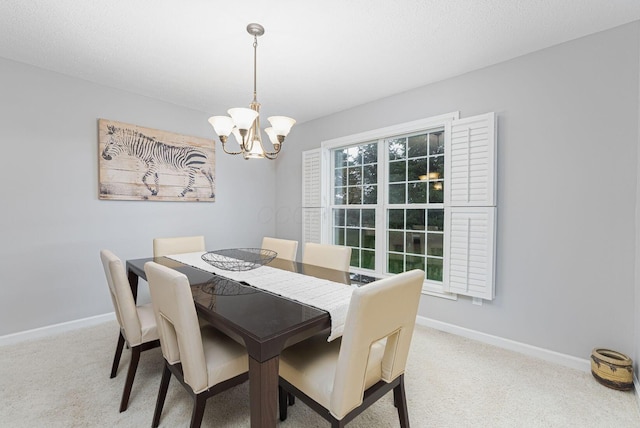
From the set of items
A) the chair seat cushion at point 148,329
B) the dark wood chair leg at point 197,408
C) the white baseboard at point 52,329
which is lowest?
the white baseboard at point 52,329

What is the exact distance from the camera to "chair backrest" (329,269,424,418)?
1080mm

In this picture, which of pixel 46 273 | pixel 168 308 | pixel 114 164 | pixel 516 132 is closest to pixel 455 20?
pixel 516 132

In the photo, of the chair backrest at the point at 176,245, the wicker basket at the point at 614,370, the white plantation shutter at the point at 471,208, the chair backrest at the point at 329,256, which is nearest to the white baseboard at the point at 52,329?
the chair backrest at the point at 176,245

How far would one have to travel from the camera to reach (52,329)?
2729 mm

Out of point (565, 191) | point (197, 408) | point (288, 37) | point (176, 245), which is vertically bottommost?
point (197, 408)

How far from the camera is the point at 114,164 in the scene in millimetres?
3051

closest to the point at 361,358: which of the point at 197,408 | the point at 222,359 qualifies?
the point at 222,359

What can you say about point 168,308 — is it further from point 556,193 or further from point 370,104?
point 370,104

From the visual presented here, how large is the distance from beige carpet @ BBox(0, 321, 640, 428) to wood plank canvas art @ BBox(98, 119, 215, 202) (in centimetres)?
162

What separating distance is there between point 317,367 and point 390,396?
0.84 metres

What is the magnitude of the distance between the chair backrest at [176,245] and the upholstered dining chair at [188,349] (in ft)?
4.79

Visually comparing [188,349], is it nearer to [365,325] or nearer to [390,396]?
[365,325]

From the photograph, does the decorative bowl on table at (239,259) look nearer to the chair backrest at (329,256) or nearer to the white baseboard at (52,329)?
the chair backrest at (329,256)

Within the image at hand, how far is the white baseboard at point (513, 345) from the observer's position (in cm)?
218
